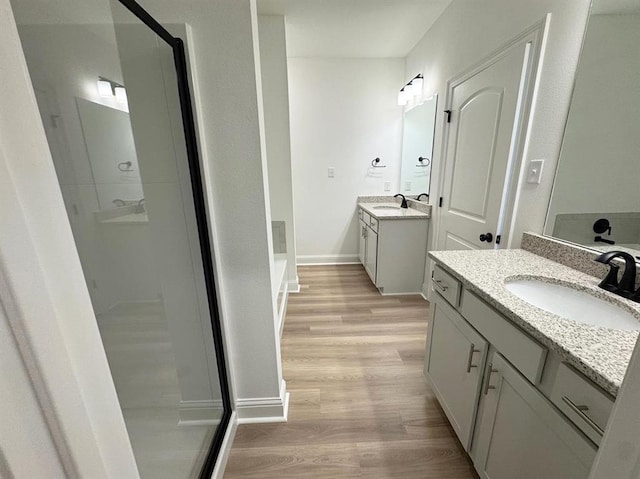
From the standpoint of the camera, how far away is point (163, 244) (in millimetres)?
1048

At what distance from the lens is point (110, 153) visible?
2.70 ft

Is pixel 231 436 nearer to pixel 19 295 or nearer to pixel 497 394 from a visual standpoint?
pixel 497 394

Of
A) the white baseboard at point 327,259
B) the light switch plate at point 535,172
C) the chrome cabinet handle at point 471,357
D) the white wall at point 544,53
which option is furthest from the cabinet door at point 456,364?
the white baseboard at point 327,259

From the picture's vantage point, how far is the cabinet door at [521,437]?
2.30ft

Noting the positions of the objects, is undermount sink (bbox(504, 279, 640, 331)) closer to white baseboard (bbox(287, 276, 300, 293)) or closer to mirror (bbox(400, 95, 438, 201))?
mirror (bbox(400, 95, 438, 201))

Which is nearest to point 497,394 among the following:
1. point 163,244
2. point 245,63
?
point 163,244

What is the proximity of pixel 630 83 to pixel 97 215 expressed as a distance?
198cm

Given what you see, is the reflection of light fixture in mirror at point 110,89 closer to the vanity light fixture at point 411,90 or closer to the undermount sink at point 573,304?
the undermount sink at point 573,304

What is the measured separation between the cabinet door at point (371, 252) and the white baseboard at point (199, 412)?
77.9 inches

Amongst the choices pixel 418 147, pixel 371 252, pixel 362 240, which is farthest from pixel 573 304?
pixel 362 240

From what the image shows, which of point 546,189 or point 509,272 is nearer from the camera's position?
A: point 509,272

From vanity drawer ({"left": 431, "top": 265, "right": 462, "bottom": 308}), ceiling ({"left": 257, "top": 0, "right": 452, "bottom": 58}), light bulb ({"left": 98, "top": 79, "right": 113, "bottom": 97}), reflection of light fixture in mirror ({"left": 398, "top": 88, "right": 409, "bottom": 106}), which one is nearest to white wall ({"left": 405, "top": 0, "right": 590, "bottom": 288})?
ceiling ({"left": 257, "top": 0, "right": 452, "bottom": 58})

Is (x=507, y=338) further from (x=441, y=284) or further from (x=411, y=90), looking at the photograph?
(x=411, y=90)

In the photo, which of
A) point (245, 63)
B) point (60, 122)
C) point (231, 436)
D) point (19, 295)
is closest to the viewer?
point (19, 295)
